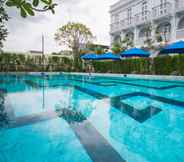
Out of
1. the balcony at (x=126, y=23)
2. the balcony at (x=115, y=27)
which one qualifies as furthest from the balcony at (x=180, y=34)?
the balcony at (x=115, y=27)

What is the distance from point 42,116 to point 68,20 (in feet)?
96.1

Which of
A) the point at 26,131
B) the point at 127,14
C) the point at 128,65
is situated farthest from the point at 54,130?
the point at 127,14

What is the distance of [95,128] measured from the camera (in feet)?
14.3

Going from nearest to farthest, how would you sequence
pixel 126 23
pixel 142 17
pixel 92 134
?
pixel 92 134 → pixel 142 17 → pixel 126 23

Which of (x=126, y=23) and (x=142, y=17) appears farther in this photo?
(x=126, y=23)

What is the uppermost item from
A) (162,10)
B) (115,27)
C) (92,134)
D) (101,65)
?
(162,10)

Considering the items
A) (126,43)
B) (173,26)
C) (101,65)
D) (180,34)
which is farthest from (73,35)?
(180,34)

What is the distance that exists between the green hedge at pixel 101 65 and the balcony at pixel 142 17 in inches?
318

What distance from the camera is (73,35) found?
32.5 meters

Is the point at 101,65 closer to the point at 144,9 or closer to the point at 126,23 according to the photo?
the point at 126,23

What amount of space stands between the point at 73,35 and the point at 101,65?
11861mm

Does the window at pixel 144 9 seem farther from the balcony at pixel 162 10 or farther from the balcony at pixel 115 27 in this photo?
the balcony at pixel 115 27

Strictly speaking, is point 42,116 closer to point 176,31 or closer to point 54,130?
point 54,130

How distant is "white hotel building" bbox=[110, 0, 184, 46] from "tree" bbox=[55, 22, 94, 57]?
480 cm
